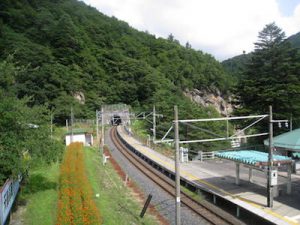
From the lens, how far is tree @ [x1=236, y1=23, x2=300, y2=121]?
30359 millimetres

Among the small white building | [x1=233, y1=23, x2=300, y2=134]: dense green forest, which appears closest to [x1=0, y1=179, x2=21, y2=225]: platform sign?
[x1=233, y1=23, x2=300, y2=134]: dense green forest

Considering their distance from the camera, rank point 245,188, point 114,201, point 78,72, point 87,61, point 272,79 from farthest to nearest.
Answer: point 87,61 < point 78,72 < point 272,79 < point 245,188 < point 114,201

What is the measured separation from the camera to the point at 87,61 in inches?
3374

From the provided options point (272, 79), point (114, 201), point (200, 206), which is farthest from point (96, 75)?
point (200, 206)

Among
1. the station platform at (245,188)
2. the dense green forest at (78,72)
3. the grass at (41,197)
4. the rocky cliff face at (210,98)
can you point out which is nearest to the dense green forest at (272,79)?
the dense green forest at (78,72)

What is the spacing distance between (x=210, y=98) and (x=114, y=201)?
4130 inches

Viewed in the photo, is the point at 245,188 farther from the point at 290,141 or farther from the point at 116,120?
the point at 116,120

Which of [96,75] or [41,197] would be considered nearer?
[41,197]

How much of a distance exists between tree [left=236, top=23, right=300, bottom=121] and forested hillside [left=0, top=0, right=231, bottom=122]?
28.8m

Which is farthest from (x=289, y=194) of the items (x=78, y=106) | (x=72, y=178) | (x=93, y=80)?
(x=93, y=80)

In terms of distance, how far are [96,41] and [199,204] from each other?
94.1 metres

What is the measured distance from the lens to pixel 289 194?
16562 millimetres

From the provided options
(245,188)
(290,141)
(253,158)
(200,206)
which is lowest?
(200,206)

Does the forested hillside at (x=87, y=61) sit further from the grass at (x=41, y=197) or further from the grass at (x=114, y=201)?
the grass at (x=114, y=201)
